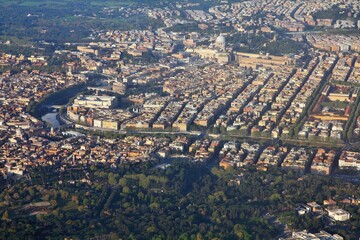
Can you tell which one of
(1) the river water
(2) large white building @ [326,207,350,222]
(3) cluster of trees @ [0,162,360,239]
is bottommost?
(1) the river water

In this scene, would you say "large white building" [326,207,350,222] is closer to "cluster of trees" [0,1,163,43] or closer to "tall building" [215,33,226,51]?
"tall building" [215,33,226,51]

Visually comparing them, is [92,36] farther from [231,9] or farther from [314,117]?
[314,117]

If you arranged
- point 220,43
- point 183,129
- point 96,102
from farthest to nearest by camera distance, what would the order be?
1. point 220,43
2. point 96,102
3. point 183,129

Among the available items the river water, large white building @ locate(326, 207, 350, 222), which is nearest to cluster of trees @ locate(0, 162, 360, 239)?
large white building @ locate(326, 207, 350, 222)

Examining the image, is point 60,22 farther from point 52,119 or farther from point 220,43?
point 52,119

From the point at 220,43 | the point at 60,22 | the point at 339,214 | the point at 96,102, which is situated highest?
the point at 339,214

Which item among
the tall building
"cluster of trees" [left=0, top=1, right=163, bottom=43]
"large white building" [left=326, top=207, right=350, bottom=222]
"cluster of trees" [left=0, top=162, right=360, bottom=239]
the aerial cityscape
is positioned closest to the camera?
"cluster of trees" [left=0, top=162, right=360, bottom=239]

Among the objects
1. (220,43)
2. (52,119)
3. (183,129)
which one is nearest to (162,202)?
(183,129)

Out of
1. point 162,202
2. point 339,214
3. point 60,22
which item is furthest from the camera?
point 60,22
